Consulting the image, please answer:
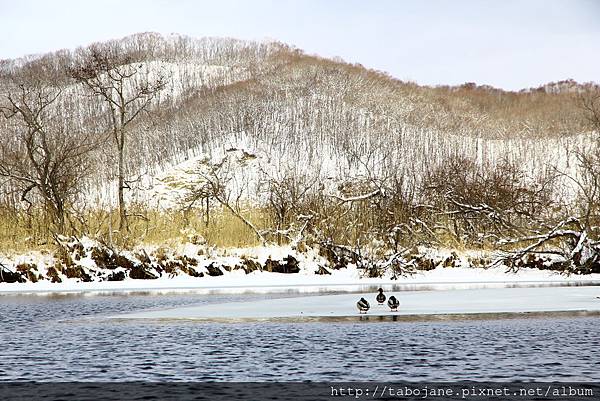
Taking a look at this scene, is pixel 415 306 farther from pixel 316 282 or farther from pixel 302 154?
pixel 302 154

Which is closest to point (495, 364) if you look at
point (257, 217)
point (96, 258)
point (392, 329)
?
point (392, 329)

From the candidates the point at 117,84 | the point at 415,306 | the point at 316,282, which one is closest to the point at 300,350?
the point at 415,306

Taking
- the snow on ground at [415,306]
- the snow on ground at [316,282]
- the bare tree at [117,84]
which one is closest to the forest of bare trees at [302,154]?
the bare tree at [117,84]

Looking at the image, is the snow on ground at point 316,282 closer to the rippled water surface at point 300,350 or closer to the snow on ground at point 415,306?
the snow on ground at point 415,306

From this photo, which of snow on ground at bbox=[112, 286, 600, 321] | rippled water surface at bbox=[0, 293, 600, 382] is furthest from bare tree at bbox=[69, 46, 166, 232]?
rippled water surface at bbox=[0, 293, 600, 382]

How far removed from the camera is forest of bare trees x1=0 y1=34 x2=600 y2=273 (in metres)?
26.6

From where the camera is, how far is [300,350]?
9.51m

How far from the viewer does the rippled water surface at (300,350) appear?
7.99 meters

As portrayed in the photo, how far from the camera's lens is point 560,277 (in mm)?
23703

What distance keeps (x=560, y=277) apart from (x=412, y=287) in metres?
5.50

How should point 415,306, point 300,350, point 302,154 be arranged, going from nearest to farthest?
point 300,350 < point 415,306 < point 302,154

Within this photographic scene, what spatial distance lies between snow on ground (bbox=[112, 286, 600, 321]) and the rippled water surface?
3.77ft

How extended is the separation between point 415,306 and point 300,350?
5.53 m

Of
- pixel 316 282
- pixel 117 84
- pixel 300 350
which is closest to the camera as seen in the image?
pixel 300 350
